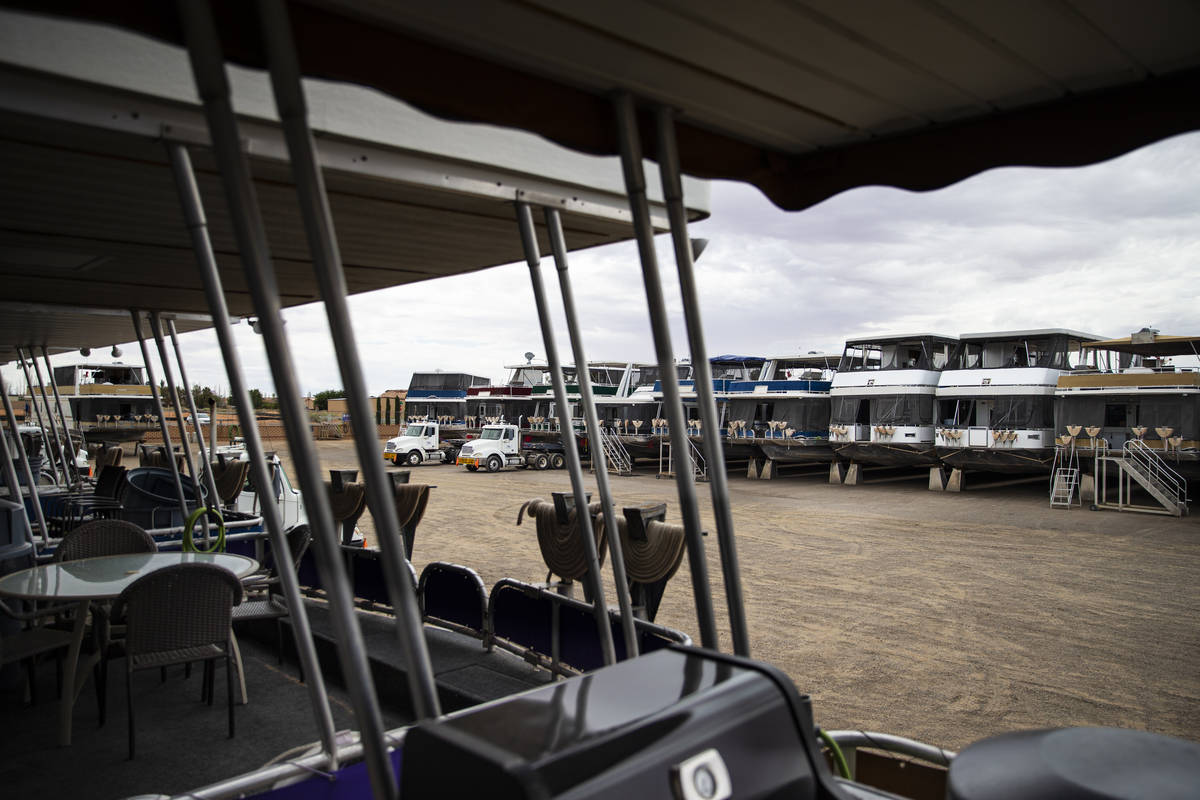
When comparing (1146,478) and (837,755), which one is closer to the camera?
(837,755)

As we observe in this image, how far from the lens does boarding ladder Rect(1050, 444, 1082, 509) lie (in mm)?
17906

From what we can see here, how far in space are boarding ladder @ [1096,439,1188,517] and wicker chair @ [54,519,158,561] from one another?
18516 millimetres

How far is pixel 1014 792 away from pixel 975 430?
67.6 feet

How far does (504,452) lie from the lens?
2819 centimetres

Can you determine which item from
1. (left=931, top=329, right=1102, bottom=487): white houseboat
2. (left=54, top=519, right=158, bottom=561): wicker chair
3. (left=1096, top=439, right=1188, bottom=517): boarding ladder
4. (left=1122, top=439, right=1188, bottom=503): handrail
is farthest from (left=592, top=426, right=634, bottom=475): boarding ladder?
(left=54, top=519, right=158, bottom=561): wicker chair

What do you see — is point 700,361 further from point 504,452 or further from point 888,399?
point 504,452

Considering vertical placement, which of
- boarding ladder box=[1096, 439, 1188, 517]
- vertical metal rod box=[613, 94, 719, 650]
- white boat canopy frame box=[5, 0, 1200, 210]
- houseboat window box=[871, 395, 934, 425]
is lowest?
boarding ladder box=[1096, 439, 1188, 517]

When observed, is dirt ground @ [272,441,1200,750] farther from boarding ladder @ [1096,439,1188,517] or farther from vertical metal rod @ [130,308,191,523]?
vertical metal rod @ [130,308,191,523]

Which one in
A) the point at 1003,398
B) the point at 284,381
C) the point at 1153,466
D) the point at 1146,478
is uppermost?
the point at 284,381

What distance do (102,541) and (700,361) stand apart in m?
4.78

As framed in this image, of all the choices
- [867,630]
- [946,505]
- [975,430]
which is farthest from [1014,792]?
[975,430]

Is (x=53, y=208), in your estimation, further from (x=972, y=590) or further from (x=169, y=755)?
(x=972, y=590)

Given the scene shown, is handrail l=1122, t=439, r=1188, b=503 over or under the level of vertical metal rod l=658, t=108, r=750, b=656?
under

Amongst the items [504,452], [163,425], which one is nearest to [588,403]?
[163,425]
